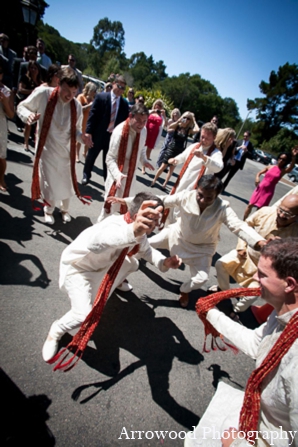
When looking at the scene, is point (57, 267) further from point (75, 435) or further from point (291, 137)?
point (291, 137)

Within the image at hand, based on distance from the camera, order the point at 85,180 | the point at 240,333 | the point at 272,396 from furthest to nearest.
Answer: the point at 85,180, the point at 240,333, the point at 272,396

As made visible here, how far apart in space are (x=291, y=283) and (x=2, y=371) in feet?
6.96

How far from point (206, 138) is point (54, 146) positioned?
226 cm

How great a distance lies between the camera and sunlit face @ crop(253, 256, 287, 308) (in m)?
1.30

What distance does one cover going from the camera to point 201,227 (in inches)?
108

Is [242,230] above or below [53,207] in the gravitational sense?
above

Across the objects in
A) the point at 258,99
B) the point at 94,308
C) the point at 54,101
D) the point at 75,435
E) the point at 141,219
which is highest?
the point at 258,99

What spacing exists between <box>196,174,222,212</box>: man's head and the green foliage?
152ft

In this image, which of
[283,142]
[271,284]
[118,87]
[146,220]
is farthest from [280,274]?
[283,142]

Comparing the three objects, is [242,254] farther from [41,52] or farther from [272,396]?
[41,52]

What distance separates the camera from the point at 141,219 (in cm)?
153

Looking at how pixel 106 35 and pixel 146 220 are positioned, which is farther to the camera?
pixel 106 35

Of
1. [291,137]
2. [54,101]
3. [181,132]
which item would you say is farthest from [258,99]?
[54,101]

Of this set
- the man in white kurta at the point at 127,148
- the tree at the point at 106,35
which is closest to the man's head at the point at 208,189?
the man in white kurta at the point at 127,148
